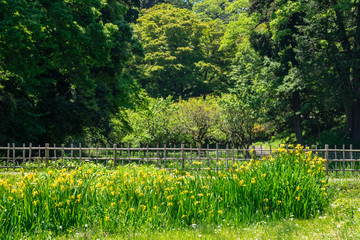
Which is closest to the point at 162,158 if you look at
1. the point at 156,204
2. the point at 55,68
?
the point at 156,204

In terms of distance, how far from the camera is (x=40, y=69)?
17125 mm

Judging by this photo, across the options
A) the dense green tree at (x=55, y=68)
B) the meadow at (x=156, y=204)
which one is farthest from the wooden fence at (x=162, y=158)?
the meadow at (x=156, y=204)

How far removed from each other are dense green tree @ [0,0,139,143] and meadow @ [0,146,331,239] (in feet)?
33.3

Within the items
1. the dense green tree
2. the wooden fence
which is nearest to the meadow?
the wooden fence

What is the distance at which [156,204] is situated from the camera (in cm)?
689

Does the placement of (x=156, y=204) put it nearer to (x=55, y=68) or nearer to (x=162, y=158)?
(x=162, y=158)

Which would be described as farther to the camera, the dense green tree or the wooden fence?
the dense green tree

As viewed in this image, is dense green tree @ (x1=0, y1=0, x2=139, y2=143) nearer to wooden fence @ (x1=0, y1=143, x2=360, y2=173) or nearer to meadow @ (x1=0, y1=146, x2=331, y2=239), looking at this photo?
wooden fence @ (x1=0, y1=143, x2=360, y2=173)

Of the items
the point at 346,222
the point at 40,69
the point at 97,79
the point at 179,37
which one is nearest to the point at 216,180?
the point at 346,222

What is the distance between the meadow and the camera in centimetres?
622

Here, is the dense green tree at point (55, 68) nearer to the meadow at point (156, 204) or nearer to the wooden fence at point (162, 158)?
the wooden fence at point (162, 158)

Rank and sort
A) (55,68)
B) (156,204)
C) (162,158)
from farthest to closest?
(55,68)
(162,158)
(156,204)

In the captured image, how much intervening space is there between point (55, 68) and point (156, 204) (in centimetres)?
1347

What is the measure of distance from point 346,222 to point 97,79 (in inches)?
667
